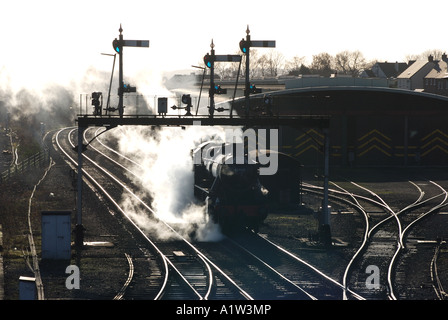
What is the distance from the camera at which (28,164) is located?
48.8m

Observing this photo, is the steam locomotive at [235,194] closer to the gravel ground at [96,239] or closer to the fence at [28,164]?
the gravel ground at [96,239]

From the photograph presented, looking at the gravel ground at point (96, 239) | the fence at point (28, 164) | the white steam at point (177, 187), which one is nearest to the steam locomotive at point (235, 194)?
the white steam at point (177, 187)

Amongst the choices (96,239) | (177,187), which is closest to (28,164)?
(177,187)

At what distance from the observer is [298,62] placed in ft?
538

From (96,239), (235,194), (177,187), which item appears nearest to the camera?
(235,194)

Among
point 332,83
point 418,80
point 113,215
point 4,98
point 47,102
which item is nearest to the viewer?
point 113,215

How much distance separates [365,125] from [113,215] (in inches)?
1015

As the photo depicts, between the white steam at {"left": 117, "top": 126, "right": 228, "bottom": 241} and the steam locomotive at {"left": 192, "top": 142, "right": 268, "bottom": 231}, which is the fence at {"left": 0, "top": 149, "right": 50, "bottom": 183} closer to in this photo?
the white steam at {"left": 117, "top": 126, "right": 228, "bottom": 241}

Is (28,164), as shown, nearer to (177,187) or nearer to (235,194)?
(177,187)

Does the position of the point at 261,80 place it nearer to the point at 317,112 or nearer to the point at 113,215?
the point at 317,112

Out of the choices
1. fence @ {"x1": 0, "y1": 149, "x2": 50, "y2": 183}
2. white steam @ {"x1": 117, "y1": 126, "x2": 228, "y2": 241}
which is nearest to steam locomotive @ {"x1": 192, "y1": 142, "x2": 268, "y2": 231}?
white steam @ {"x1": 117, "y1": 126, "x2": 228, "y2": 241}

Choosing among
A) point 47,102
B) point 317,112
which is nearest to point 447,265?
point 317,112

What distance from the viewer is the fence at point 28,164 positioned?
44.2 metres

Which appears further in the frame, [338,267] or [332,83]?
[332,83]
